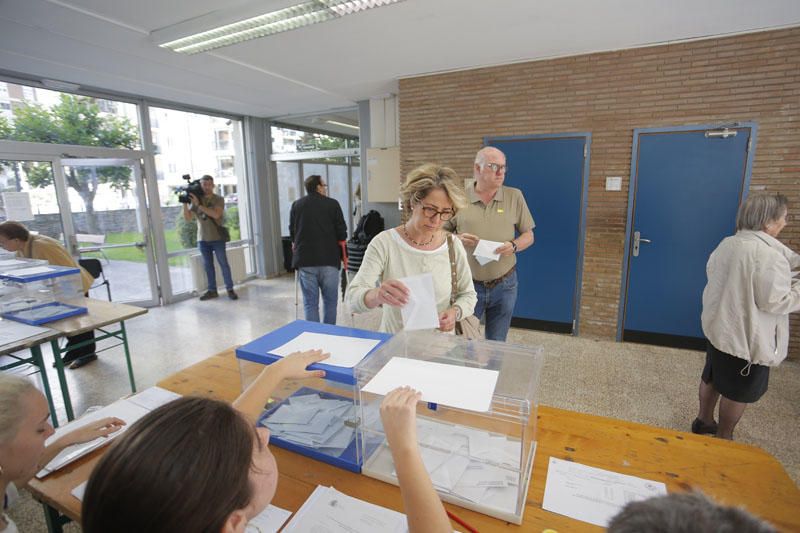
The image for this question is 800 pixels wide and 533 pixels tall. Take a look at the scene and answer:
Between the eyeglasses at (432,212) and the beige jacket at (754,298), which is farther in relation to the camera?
the beige jacket at (754,298)

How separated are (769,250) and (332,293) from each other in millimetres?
3395

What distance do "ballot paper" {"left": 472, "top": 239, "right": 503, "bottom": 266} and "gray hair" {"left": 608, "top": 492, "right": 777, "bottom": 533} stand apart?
2.14m

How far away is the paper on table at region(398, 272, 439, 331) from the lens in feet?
4.99

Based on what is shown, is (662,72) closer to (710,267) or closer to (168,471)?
(710,267)

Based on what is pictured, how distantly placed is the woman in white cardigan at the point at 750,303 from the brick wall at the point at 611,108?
2.03 metres

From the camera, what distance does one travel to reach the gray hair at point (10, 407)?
1.00 meters

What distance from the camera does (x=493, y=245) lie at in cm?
257

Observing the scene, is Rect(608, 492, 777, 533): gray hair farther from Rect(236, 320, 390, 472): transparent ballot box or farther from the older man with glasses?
the older man with glasses

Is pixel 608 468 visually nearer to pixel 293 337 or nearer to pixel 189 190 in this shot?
pixel 293 337

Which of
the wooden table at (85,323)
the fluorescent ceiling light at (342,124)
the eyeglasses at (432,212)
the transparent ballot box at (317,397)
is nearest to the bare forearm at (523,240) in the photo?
the eyeglasses at (432,212)

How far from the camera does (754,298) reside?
80.4 inches

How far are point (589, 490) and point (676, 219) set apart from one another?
3917 millimetres

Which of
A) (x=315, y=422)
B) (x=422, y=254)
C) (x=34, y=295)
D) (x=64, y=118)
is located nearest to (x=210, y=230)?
(x=64, y=118)

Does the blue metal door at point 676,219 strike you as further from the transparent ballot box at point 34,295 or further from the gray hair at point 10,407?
the transparent ballot box at point 34,295
